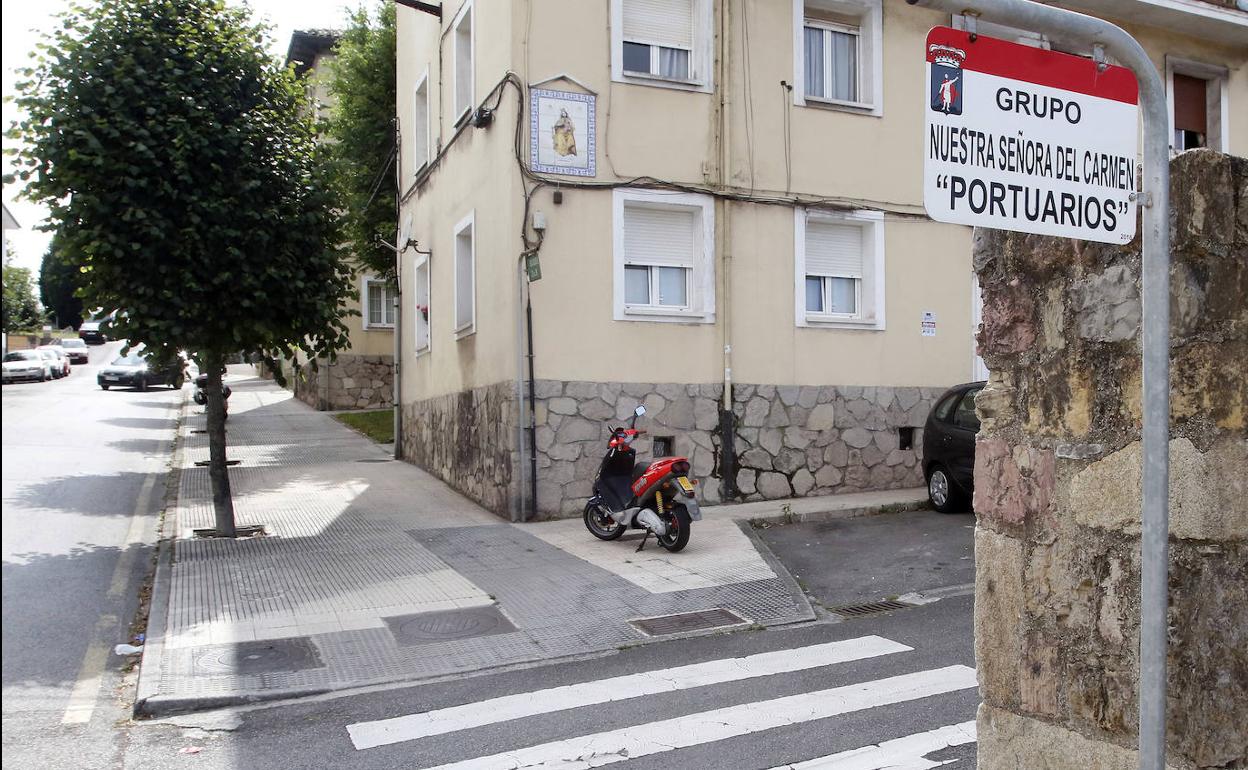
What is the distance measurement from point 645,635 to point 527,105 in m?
6.82

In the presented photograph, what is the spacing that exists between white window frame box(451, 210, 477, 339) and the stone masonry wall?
1051cm

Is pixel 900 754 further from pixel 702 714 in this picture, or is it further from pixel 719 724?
pixel 702 714

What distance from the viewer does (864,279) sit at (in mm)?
13773

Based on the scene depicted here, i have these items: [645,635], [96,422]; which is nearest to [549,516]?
[645,635]

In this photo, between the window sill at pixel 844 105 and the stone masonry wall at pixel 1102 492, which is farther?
the window sill at pixel 844 105

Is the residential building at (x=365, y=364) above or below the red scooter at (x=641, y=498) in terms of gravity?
above

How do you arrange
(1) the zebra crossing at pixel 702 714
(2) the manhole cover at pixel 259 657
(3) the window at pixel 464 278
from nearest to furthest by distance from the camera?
(1) the zebra crossing at pixel 702 714 → (2) the manhole cover at pixel 259 657 → (3) the window at pixel 464 278

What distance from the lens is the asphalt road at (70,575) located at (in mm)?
5371

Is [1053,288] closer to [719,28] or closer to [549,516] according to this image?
[549,516]

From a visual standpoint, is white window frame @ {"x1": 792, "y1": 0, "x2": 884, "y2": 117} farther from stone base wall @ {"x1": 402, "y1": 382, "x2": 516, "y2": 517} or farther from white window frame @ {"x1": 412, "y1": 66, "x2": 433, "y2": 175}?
white window frame @ {"x1": 412, "y1": 66, "x2": 433, "y2": 175}

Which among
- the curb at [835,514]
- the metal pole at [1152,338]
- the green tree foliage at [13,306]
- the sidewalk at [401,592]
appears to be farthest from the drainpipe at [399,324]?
the metal pole at [1152,338]

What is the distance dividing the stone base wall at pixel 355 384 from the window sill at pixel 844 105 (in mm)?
17277

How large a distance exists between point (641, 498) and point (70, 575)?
513 centimetres

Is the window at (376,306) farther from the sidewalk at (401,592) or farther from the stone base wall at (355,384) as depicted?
the sidewalk at (401,592)
